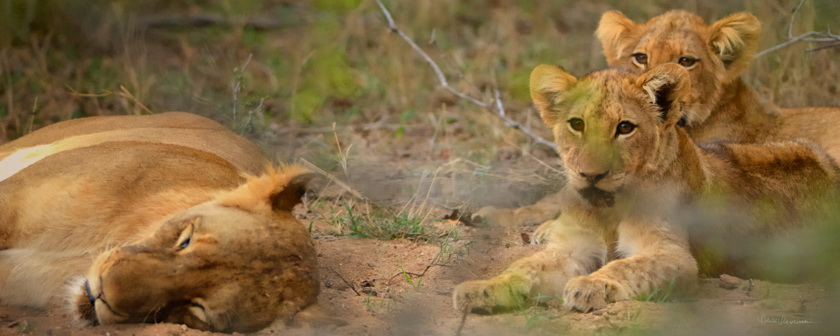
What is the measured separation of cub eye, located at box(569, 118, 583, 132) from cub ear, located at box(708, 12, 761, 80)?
164cm

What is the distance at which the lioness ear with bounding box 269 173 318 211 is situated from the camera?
3043 millimetres

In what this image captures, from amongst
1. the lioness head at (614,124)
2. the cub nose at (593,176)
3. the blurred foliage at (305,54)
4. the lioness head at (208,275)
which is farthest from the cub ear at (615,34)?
the lioness head at (208,275)

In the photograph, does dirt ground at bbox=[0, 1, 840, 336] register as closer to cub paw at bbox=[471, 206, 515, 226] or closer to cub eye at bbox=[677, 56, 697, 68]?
cub paw at bbox=[471, 206, 515, 226]

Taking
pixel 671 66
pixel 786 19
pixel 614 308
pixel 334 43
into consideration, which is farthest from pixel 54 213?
pixel 786 19

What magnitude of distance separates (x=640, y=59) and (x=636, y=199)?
156 centimetres

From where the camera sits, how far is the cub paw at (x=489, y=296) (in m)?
3.04

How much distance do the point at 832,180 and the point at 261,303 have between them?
2363 millimetres

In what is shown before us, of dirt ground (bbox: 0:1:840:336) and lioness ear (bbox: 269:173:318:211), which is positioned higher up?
lioness ear (bbox: 269:173:318:211)

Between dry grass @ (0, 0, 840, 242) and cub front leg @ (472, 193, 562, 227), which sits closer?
cub front leg @ (472, 193, 562, 227)

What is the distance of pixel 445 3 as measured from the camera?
336 inches

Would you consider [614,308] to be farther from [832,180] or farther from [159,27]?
[159,27]

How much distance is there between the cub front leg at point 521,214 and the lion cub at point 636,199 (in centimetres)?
113

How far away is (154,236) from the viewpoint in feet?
9.04

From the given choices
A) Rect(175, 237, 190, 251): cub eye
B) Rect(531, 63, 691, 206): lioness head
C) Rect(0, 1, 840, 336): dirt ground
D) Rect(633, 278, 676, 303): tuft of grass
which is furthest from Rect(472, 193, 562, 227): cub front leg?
Rect(175, 237, 190, 251): cub eye
